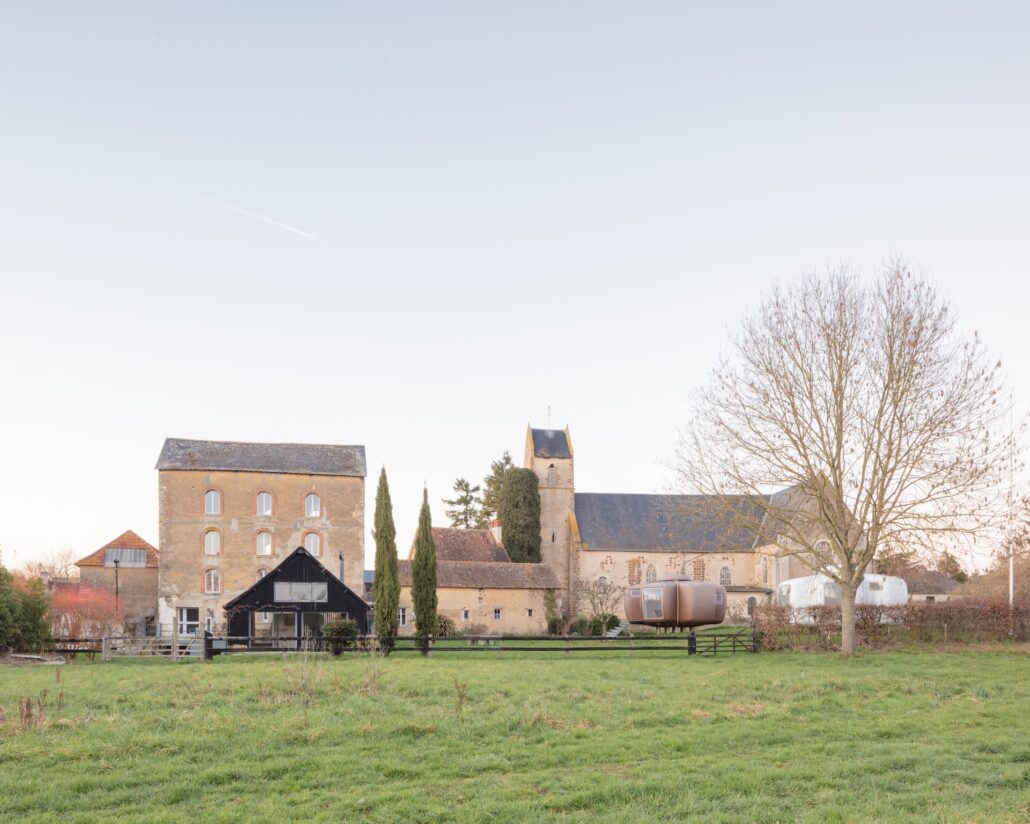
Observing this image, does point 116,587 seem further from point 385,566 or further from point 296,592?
point 385,566

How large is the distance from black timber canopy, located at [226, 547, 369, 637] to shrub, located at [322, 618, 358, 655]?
4760 millimetres

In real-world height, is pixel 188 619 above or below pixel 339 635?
below

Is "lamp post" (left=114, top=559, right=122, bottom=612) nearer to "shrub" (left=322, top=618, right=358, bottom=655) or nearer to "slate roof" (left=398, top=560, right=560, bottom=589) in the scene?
"slate roof" (left=398, top=560, right=560, bottom=589)

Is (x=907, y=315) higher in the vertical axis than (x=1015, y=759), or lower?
higher

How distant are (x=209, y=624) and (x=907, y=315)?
34.2m

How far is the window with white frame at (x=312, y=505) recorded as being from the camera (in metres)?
46.4

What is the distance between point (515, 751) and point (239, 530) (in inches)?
1453

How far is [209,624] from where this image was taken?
43875 mm

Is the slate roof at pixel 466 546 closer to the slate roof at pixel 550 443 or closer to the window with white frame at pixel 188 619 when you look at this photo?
the slate roof at pixel 550 443

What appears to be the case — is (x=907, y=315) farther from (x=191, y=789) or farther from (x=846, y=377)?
(x=191, y=789)

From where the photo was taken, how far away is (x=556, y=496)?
6162 cm

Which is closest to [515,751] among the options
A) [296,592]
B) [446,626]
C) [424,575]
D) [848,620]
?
[848,620]

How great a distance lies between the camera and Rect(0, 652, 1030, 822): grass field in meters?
8.73

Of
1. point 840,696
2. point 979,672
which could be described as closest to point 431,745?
point 840,696
